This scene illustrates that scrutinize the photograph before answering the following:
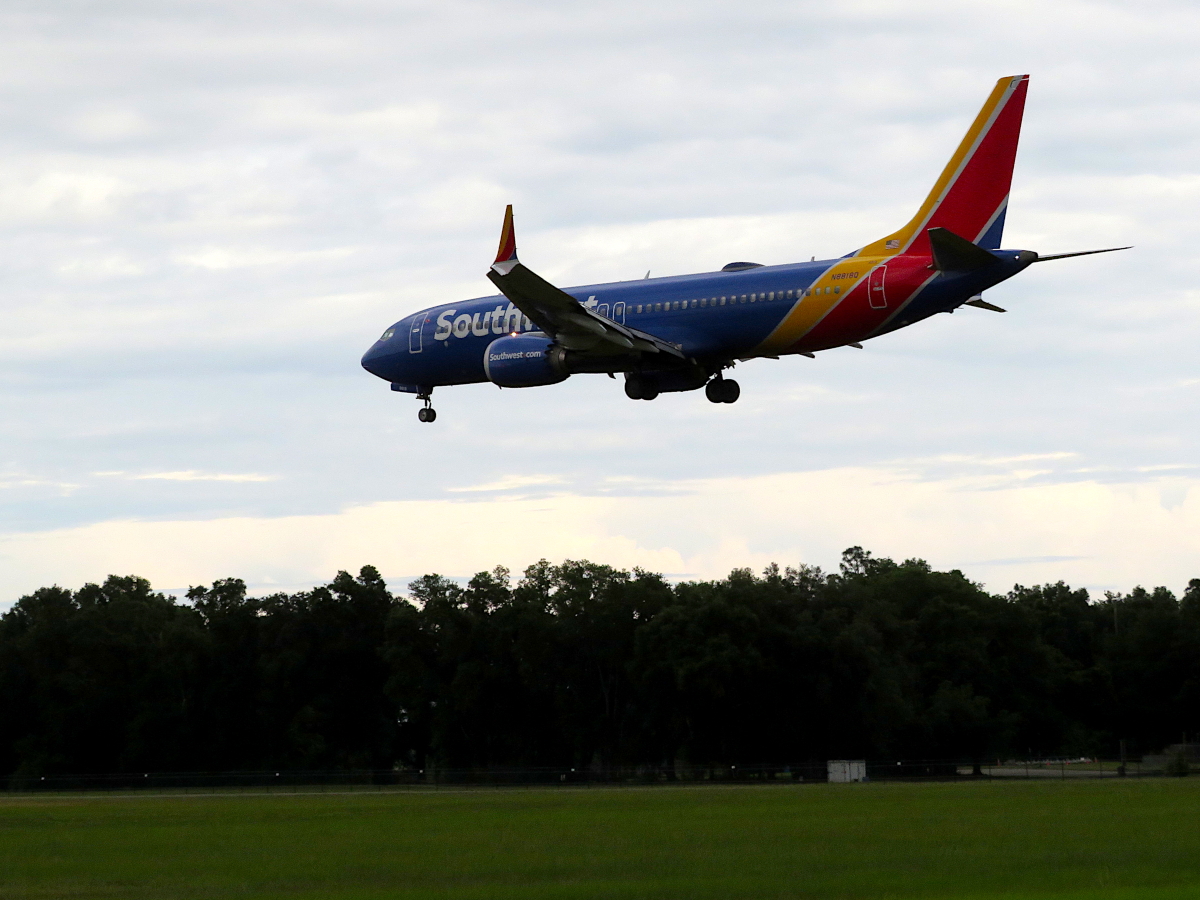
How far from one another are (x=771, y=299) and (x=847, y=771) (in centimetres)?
4396

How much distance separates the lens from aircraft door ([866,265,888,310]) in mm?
47062

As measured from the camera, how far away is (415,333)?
5772cm

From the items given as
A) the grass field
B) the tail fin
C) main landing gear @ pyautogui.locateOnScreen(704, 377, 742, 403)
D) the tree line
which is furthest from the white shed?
the tail fin

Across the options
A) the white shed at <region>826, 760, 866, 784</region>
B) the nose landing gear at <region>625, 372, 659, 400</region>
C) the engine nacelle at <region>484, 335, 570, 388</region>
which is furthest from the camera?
the white shed at <region>826, 760, 866, 784</region>

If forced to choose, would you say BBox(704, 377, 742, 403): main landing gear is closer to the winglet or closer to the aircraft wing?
the aircraft wing

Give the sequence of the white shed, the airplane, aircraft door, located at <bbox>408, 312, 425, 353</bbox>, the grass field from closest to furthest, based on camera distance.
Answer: the grass field, the airplane, aircraft door, located at <bbox>408, 312, 425, 353</bbox>, the white shed

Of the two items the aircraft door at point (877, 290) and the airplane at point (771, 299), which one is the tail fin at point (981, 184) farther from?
the aircraft door at point (877, 290)

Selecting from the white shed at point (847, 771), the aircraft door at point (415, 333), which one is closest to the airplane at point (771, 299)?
the aircraft door at point (415, 333)

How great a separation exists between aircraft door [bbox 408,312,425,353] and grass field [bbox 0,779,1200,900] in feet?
50.9

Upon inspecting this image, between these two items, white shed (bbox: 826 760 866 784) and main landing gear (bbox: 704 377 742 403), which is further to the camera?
white shed (bbox: 826 760 866 784)

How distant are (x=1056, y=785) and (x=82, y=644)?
6774cm

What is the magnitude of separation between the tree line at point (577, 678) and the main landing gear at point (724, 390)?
45.1m

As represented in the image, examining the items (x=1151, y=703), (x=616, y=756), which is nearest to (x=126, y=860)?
(x=616, y=756)

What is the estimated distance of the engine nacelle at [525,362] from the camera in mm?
51844
